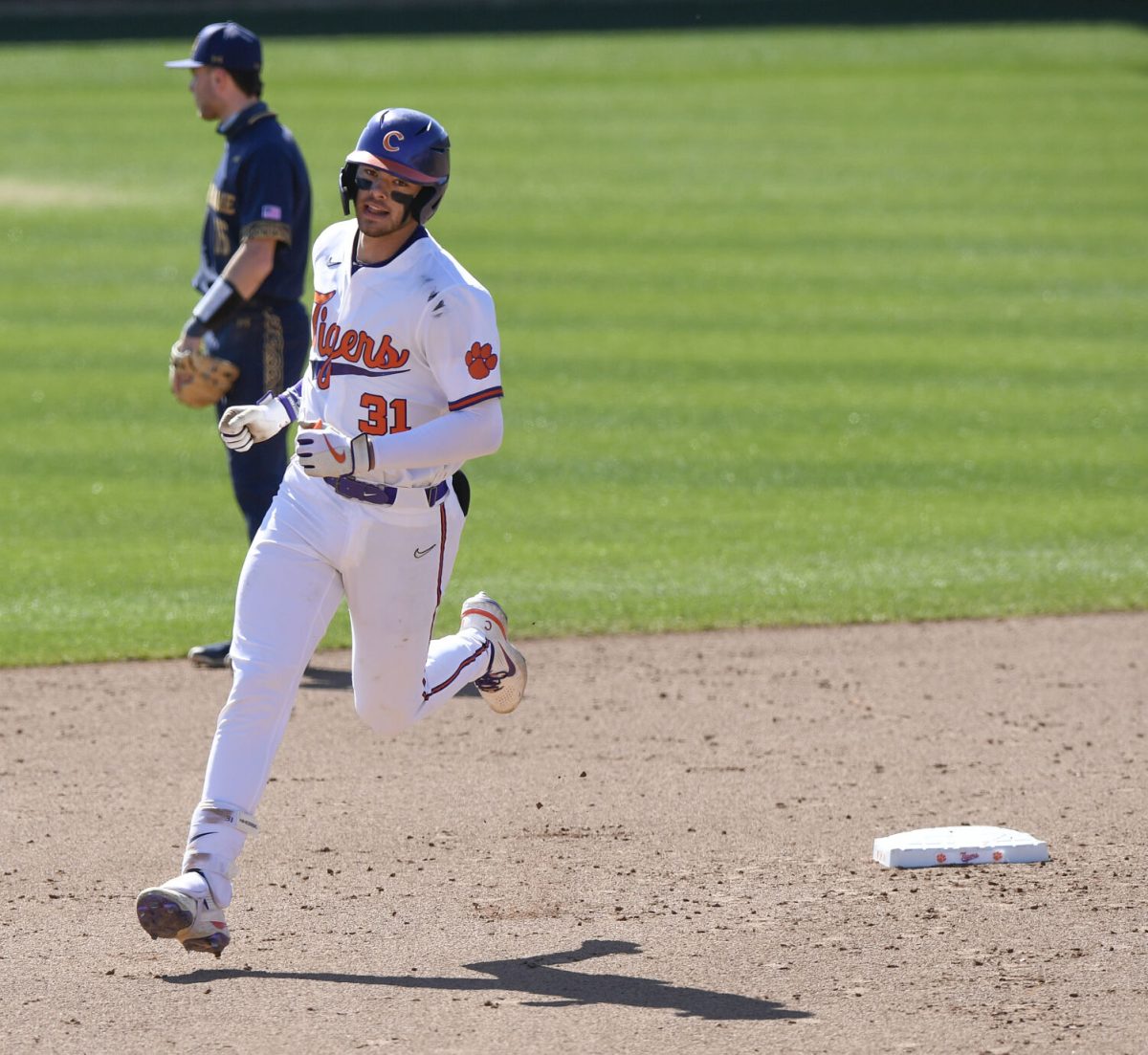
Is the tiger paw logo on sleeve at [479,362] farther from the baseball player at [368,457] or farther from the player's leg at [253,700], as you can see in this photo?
the player's leg at [253,700]

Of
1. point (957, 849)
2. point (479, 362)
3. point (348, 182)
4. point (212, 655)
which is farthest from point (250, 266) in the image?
point (957, 849)

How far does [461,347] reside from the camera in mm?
4977

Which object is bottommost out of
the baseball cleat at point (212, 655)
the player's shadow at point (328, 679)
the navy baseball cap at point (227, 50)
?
the player's shadow at point (328, 679)

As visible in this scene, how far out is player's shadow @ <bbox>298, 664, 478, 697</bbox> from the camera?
7.70 metres

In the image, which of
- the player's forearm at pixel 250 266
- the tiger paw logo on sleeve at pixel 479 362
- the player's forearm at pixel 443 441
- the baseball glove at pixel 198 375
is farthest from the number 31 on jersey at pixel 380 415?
the player's forearm at pixel 250 266

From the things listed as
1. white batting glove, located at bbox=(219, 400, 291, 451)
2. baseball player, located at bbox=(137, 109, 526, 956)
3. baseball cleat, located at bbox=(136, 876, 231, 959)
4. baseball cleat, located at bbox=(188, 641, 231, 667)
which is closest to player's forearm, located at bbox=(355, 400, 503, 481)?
baseball player, located at bbox=(137, 109, 526, 956)

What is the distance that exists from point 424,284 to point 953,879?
2.30 metres

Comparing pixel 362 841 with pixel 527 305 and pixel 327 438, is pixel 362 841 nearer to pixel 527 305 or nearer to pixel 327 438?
pixel 327 438

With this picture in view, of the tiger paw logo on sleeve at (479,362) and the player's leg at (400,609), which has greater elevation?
the tiger paw logo on sleeve at (479,362)

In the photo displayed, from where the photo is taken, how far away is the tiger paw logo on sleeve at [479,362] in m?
4.97

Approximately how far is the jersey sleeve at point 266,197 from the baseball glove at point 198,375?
55 cm

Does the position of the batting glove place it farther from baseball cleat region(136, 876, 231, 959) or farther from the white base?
the white base

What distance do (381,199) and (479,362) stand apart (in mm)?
527

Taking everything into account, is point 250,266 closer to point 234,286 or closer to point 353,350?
point 234,286
